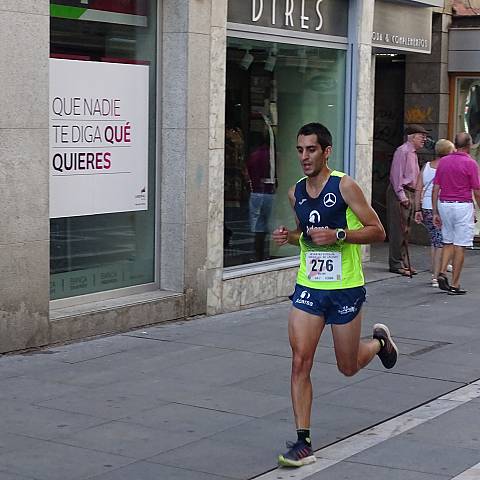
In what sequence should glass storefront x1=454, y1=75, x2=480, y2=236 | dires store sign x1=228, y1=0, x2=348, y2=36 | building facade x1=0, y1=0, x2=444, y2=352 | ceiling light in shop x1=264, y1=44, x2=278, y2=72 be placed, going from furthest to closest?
glass storefront x1=454, y1=75, x2=480, y2=236 < ceiling light in shop x1=264, y1=44, x2=278, y2=72 < dires store sign x1=228, y1=0, x2=348, y2=36 < building facade x1=0, y1=0, x2=444, y2=352

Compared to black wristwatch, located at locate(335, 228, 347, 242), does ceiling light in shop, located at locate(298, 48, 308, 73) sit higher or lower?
higher

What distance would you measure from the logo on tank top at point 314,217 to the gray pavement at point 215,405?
1.32 m

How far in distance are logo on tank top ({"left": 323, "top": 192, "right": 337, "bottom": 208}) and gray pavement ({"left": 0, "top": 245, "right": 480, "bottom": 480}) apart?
4.67 ft

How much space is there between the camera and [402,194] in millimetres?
14391

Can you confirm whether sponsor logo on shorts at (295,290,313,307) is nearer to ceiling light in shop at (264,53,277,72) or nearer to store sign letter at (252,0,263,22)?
store sign letter at (252,0,263,22)

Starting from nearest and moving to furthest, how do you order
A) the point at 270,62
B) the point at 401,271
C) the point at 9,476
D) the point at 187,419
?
the point at 9,476 < the point at 187,419 < the point at 270,62 < the point at 401,271

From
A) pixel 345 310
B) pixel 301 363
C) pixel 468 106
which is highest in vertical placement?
pixel 468 106

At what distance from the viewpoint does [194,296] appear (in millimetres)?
11164

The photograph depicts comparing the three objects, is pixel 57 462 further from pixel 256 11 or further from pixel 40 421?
pixel 256 11

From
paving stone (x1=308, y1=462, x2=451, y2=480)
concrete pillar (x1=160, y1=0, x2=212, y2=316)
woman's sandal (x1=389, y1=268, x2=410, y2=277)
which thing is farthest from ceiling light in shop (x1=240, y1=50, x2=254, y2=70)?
paving stone (x1=308, y1=462, x2=451, y2=480)

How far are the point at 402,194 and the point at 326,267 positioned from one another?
7996 millimetres

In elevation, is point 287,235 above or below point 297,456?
above

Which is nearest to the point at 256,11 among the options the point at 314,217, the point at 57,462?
the point at 314,217

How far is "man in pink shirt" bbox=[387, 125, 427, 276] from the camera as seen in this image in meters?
14.4
